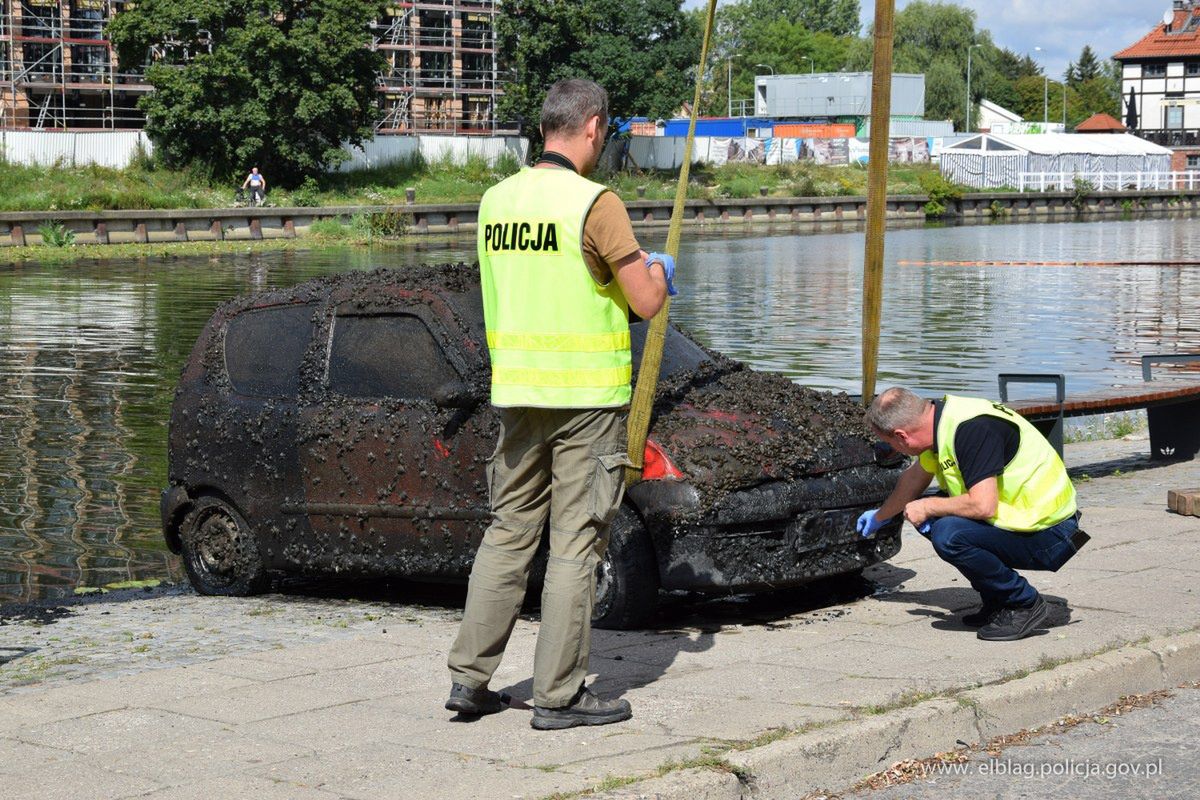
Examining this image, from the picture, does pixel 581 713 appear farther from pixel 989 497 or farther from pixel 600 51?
pixel 600 51

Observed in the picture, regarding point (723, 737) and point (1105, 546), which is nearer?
point (723, 737)

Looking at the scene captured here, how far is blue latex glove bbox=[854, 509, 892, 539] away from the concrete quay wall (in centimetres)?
4829

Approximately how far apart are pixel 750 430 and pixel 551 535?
7.57 ft

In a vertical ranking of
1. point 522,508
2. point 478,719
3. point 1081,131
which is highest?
point 1081,131

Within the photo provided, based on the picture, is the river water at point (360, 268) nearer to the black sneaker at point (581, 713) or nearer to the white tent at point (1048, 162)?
the black sneaker at point (581, 713)

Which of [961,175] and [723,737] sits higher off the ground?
[961,175]

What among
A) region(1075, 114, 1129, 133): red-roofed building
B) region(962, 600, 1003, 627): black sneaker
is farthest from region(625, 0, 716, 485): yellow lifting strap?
region(1075, 114, 1129, 133): red-roofed building

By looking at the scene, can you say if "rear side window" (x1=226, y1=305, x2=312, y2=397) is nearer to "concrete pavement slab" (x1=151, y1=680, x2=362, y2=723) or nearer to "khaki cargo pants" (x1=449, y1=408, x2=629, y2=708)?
"concrete pavement slab" (x1=151, y1=680, x2=362, y2=723)

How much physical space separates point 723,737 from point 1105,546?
437 cm

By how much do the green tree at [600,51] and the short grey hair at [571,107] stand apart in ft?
245

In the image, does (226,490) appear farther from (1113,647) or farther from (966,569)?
(1113,647)

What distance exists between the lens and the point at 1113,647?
684 cm

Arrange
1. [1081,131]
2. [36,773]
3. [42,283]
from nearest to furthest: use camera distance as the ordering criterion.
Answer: [36,773] < [42,283] < [1081,131]

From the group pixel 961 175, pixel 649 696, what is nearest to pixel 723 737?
pixel 649 696
